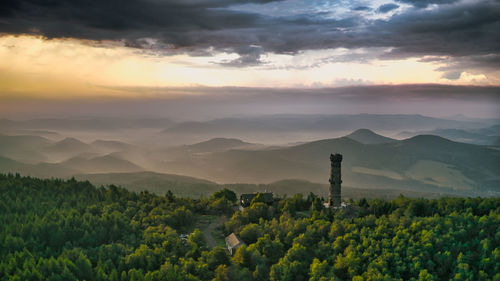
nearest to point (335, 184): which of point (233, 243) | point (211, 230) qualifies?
point (211, 230)

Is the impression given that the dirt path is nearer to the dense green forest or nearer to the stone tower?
the dense green forest

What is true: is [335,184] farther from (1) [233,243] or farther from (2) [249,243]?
(1) [233,243]

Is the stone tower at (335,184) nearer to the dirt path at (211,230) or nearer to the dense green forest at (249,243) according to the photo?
the dense green forest at (249,243)

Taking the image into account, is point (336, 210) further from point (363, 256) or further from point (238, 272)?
point (238, 272)

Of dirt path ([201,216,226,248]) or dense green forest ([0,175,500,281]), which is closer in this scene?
dense green forest ([0,175,500,281])

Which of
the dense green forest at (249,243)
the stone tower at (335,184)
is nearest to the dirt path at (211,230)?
the dense green forest at (249,243)

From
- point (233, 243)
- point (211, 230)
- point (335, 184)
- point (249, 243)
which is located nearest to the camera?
point (233, 243)

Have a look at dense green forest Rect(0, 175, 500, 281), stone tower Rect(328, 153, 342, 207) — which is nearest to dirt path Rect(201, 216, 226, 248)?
dense green forest Rect(0, 175, 500, 281)
